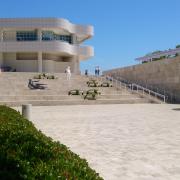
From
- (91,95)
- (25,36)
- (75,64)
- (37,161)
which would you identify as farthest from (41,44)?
(37,161)

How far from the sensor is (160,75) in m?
34.1

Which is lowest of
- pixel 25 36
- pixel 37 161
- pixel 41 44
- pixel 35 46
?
pixel 37 161

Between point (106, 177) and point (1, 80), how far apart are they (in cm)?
3187

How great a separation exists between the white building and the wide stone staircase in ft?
43.7

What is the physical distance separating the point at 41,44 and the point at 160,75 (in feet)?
73.8

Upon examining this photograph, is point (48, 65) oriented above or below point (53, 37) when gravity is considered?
below

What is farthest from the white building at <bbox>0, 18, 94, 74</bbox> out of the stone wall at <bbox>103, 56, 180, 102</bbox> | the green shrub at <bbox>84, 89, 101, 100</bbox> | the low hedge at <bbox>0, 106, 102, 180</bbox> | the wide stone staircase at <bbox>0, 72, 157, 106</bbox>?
the low hedge at <bbox>0, 106, 102, 180</bbox>

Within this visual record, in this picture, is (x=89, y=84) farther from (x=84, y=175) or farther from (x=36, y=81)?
(x=84, y=175)

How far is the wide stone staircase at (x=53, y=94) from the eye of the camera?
29388 millimetres

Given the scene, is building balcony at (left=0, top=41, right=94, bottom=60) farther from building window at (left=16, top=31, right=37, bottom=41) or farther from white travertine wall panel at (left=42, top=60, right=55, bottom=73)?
white travertine wall panel at (left=42, top=60, right=55, bottom=73)

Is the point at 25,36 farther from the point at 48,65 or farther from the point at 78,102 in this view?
the point at 78,102

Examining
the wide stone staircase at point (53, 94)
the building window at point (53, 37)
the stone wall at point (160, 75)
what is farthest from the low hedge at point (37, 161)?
the building window at point (53, 37)

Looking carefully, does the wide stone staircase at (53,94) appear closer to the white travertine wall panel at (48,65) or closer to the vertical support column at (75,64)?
the white travertine wall panel at (48,65)

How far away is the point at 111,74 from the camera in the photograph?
157 ft
